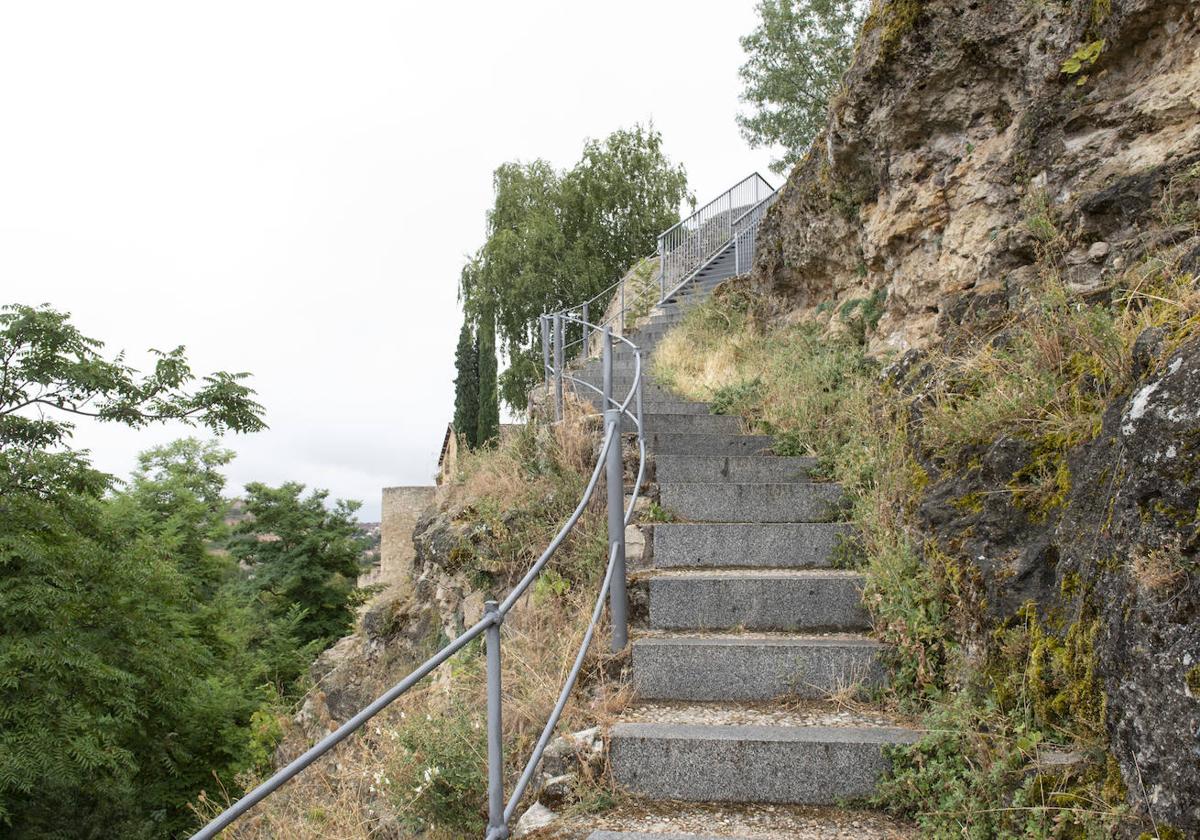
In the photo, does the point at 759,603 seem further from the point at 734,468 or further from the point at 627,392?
the point at 627,392

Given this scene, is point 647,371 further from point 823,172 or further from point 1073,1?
point 1073,1

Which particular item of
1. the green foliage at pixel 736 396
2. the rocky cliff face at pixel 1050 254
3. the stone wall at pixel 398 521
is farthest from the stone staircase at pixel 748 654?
the stone wall at pixel 398 521

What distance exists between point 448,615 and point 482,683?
1821mm

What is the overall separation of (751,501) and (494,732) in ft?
10.3

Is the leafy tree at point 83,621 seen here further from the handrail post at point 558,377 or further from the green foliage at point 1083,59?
the green foliage at point 1083,59

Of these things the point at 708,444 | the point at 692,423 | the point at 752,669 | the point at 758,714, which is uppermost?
the point at 692,423

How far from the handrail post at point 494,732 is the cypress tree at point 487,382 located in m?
18.4

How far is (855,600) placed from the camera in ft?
12.9

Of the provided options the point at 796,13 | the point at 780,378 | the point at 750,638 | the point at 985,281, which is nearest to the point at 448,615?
the point at 750,638

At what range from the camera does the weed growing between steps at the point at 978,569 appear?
228 cm

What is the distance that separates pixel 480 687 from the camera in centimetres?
383

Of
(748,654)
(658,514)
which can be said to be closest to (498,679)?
(748,654)

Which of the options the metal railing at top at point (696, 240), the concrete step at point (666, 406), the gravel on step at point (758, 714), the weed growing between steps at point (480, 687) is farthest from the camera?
the metal railing at top at point (696, 240)

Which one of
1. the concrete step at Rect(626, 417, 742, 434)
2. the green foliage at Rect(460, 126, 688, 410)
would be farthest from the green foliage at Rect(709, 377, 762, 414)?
the green foliage at Rect(460, 126, 688, 410)
